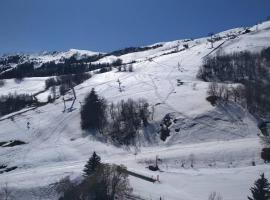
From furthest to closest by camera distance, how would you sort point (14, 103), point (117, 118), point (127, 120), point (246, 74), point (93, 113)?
point (14, 103) → point (246, 74) → point (93, 113) → point (117, 118) → point (127, 120)

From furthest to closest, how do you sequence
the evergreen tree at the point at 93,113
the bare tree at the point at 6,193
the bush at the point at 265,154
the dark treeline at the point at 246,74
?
the evergreen tree at the point at 93,113, the dark treeline at the point at 246,74, the bush at the point at 265,154, the bare tree at the point at 6,193

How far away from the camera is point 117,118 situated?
10525 centimetres

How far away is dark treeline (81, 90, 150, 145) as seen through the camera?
9844 centimetres

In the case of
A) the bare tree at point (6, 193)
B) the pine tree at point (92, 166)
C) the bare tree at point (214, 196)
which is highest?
the pine tree at point (92, 166)

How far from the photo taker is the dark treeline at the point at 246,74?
106000 mm

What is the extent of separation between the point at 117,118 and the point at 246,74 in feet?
181

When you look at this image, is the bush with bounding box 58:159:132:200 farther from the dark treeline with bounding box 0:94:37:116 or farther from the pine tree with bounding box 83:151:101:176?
the dark treeline with bounding box 0:94:37:116

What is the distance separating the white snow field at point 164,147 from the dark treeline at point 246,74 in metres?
4.95

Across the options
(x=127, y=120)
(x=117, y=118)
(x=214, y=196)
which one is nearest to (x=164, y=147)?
(x=127, y=120)

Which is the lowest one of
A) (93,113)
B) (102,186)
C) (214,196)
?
(214,196)

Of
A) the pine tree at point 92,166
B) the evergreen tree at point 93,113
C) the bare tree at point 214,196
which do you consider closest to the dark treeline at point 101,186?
the pine tree at point 92,166

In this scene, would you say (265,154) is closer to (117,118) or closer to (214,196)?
(214,196)

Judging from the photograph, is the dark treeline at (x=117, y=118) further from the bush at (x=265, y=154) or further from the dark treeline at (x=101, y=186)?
the dark treeline at (x=101, y=186)

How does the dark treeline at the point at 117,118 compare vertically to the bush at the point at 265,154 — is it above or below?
above
